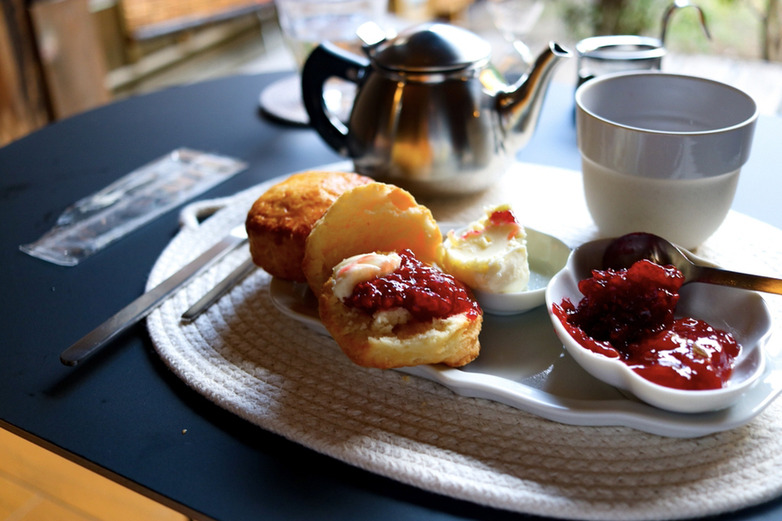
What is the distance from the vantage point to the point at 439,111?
0.97m

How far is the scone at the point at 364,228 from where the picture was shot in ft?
2.47

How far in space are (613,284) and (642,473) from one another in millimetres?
192

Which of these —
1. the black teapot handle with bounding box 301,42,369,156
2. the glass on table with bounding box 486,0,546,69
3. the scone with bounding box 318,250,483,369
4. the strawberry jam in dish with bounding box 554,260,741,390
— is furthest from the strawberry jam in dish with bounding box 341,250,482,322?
the glass on table with bounding box 486,0,546,69

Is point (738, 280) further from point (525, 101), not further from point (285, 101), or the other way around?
point (285, 101)

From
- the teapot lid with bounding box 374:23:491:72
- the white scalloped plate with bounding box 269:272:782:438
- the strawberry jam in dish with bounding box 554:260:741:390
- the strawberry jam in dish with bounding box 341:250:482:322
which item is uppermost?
the teapot lid with bounding box 374:23:491:72

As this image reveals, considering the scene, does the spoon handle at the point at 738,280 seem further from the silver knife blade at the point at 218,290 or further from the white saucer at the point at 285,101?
the white saucer at the point at 285,101

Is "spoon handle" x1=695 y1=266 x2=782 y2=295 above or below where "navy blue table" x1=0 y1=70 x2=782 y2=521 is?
above

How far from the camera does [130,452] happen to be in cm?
63

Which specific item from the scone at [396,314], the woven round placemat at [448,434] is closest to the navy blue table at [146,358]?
the woven round placemat at [448,434]

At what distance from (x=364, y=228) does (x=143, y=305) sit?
0.97 feet

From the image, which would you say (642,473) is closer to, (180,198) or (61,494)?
(61,494)

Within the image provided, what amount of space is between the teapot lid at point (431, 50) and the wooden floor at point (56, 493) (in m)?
0.67

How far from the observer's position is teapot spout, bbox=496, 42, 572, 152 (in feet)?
3.21

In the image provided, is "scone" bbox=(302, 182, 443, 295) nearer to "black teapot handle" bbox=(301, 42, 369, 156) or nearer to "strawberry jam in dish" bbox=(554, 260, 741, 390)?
"strawberry jam in dish" bbox=(554, 260, 741, 390)
